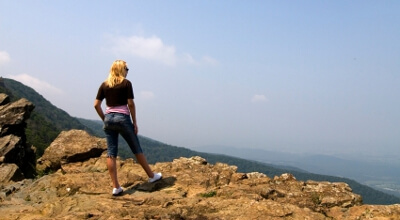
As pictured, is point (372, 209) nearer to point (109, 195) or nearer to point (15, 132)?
point (109, 195)

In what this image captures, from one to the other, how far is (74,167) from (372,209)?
40.3 feet

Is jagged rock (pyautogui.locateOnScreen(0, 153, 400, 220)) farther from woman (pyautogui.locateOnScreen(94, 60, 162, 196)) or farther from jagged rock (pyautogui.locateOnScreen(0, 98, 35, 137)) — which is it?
jagged rock (pyautogui.locateOnScreen(0, 98, 35, 137))

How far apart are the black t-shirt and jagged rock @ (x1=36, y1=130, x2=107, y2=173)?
707cm

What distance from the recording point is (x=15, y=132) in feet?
67.6

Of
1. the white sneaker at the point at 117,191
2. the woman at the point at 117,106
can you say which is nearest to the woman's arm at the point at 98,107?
the woman at the point at 117,106

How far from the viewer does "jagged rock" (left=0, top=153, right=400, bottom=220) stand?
26.5 feet

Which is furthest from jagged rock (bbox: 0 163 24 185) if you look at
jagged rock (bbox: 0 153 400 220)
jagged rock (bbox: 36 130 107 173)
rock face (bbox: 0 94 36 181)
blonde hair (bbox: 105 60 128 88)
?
blonde hair (bbox: 105 60 128 88)

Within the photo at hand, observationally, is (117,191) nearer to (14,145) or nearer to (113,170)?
(113,170)

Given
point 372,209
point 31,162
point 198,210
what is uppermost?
point 372,209

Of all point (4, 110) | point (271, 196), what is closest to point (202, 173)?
point (271, 196)

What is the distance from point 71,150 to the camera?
16078mm

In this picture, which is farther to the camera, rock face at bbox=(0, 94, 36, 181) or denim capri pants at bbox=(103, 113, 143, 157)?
rock face at bbox=(0, 94, 36, 181)

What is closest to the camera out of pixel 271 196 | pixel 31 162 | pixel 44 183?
pixel 271 196

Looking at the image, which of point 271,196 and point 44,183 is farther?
point 44,183
